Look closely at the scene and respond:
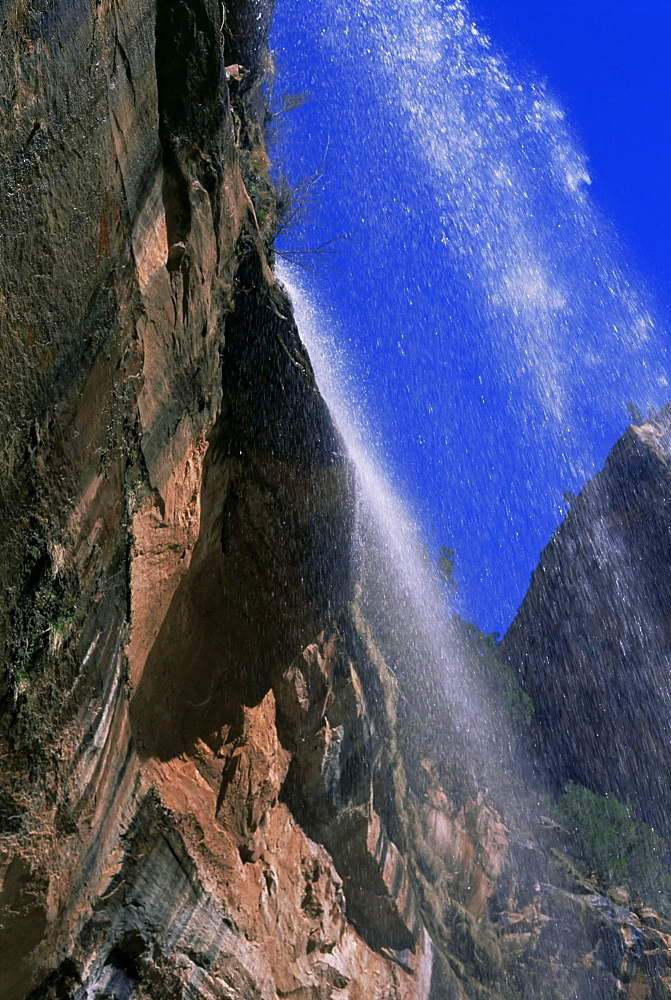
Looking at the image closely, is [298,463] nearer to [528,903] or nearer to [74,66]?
[74,66]

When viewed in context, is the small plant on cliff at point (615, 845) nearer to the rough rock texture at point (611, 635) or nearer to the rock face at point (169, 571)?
the rough rock texture at point (611, 635)

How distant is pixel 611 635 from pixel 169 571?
90.3 ft

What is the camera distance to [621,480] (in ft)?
107

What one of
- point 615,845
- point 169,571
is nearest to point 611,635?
point 615,845

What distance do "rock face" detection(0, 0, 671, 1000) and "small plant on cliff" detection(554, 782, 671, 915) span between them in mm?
9918

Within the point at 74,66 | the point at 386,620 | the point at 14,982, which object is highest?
the point at 386,620

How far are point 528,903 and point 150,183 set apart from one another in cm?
1640

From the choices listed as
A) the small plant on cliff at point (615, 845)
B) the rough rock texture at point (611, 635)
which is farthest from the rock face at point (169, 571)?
the rough rock texture at point (611, 635)

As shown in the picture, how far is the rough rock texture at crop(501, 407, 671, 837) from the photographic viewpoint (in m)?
27.3

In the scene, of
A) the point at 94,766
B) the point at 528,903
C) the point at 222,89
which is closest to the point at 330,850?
the point at 94,766

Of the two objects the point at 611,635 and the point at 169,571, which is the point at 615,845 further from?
the point at 169,571

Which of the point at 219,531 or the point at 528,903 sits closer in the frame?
the point at 219,531

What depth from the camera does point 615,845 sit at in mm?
19469

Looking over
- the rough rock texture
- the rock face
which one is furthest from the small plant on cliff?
the rock face
